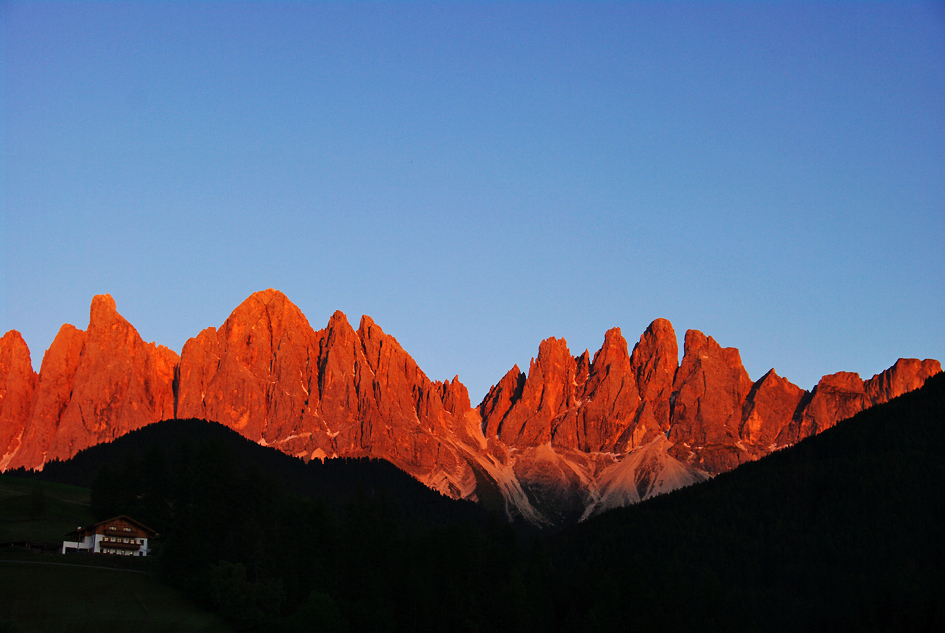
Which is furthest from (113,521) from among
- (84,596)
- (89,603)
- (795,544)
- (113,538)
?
(795,544)

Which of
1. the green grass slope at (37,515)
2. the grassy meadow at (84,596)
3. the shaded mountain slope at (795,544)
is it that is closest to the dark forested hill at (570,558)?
the shaded mountain slope at (795,544)

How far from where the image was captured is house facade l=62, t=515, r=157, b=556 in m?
117

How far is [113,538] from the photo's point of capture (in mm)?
118438

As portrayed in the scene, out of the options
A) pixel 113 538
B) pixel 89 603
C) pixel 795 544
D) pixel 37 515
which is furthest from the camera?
pixel 795 544

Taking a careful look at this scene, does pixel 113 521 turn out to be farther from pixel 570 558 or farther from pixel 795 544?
pixel 795 544

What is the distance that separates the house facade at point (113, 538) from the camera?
117 m

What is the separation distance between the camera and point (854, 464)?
178 meters

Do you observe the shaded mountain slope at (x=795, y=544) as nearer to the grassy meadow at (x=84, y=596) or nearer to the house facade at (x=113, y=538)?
the grassy meadow at (x=84, y=596)

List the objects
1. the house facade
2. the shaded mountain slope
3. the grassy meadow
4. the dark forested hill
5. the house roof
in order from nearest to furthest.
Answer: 1. the grassy meadow
2. the dark forested hill
3. the shaded mountain slope
4. the house facade
5. the house roof

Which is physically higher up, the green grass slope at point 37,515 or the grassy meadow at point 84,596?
the green grass slope at point 37,515

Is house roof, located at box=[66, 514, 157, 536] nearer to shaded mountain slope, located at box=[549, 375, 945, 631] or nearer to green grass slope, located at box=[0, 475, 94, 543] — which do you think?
green grass slope, located at box=[0, 475, 94, 543]

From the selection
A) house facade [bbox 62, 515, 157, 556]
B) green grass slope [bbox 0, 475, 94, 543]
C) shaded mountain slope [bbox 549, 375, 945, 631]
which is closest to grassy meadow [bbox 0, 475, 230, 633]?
green grass slope [bbox 0, 475, 94, 543]

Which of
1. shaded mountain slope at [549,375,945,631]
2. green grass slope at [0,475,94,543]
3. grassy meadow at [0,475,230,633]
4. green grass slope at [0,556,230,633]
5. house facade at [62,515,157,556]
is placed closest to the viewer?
green grass slope at [0,556,230,633]

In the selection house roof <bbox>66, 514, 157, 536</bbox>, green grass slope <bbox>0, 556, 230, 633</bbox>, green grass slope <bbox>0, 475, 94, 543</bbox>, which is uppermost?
green grass slope <bbox>0, 475, 94, 543</bbox>
